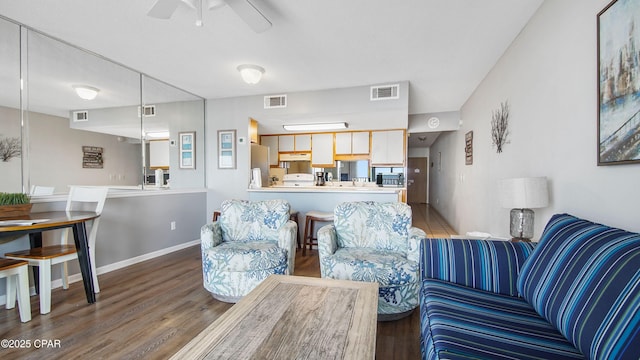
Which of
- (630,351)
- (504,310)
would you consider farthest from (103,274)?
(630,351)

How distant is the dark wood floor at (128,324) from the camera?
1676 millimetres

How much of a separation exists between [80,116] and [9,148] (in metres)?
0.91

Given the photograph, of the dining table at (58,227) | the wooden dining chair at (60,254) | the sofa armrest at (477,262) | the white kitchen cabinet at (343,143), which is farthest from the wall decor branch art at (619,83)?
the white kitchen cabinet at (343,143)

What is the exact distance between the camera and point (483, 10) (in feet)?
7.14

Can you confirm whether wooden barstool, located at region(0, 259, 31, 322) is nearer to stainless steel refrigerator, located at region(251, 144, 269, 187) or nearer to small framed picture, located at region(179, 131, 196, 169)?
small framed picture, located at region(179, 131, 196, 169)

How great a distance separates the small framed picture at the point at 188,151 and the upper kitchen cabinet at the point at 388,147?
3436 mm

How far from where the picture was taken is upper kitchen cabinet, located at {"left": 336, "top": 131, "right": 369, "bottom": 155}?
18.9ft

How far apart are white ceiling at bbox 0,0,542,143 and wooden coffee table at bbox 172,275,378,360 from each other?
209cm

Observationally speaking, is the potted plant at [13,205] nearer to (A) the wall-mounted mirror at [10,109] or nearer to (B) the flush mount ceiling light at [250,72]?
(A) the wall-mounted mirror at [10,109]

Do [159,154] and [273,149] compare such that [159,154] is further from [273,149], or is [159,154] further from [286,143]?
[286,143]

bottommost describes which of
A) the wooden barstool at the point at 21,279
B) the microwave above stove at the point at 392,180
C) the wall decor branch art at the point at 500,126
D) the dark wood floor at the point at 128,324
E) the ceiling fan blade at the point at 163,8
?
the dark wood floor at the point at 128,324

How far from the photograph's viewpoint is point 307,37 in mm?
2615

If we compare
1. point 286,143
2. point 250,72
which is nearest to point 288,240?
point 250,72

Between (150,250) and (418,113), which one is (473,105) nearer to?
(418,113)
